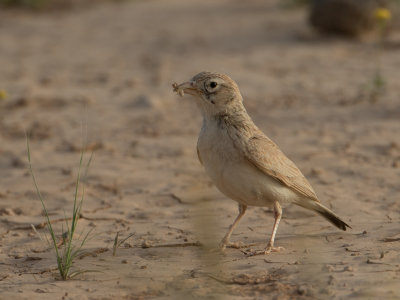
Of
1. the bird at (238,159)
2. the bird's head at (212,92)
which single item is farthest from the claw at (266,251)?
the bird's head at (212,92)

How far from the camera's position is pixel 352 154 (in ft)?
22.7

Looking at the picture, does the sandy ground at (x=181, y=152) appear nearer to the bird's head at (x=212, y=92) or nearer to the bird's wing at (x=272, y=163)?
the bird's wing at (x=272, y=163)

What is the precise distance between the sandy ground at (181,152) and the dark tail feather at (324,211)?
0.29 ft

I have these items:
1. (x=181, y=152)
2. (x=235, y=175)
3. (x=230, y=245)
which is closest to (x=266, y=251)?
(x=230, y=245)

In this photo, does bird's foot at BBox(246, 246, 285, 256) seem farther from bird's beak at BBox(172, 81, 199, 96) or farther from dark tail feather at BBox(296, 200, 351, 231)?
bird's beak at BBox(172, 81, 199, 96)

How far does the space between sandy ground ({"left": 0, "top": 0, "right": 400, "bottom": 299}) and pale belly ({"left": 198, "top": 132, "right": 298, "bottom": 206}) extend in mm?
405

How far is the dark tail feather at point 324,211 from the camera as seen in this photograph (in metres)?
4.82

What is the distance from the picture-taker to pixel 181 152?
7.27m

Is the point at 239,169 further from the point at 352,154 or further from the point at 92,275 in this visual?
the point at 352,154

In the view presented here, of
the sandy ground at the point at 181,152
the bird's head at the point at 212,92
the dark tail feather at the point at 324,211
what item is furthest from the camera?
the dark tail feather at the point at 324,211

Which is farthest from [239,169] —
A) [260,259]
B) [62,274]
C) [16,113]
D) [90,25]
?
[90,25]

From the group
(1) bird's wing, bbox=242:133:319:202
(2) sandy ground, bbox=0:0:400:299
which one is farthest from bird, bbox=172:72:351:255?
(2) sandy ground, bbox=0:0:400:299

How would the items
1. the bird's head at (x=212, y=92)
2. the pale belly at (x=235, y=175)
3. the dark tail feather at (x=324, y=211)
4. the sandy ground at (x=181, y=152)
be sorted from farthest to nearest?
the dark tail feather at (x=324, y=211), the bird's head at (x=212, y=92), the pale belly at (x=235, y=175), the sandy ground at (x=181, y=152)

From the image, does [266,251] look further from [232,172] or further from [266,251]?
[232,172]
